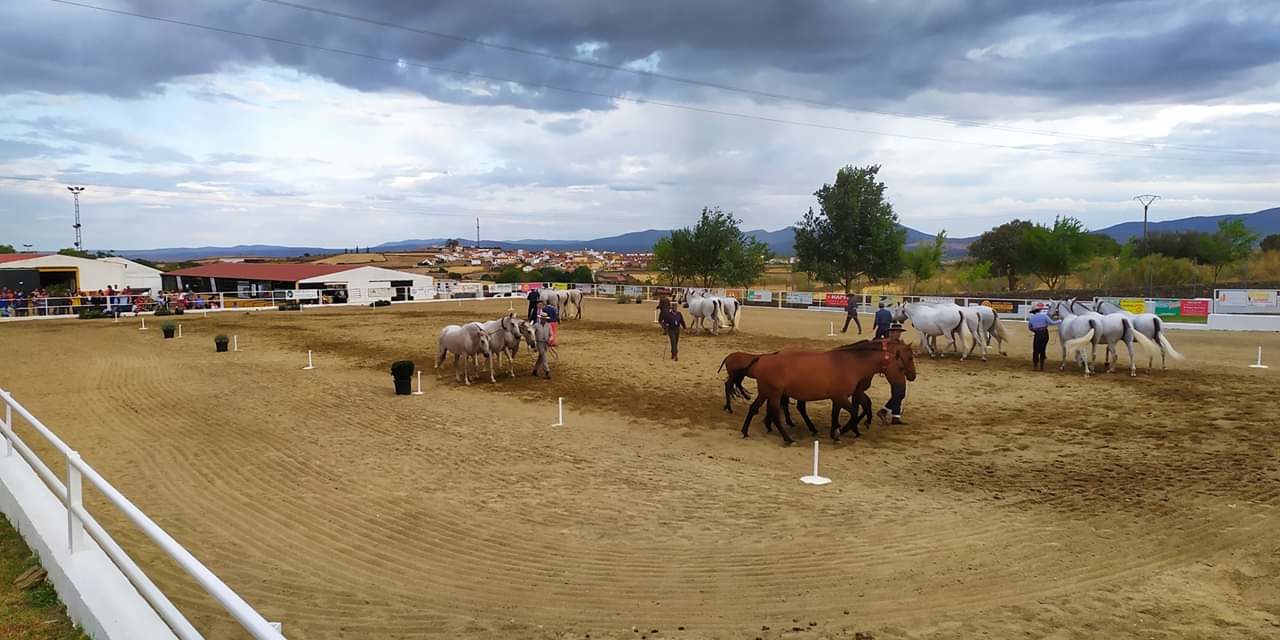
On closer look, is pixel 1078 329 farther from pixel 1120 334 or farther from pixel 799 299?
pixel 799 299

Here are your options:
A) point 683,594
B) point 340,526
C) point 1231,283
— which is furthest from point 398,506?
point 1231,283

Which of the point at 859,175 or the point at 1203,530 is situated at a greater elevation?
the point at 859,175

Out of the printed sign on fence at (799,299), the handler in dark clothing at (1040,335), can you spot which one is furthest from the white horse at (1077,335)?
the printed sign on fence at (799,299)

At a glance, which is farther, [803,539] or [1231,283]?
[1231,283]

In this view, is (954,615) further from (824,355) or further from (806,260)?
(806,260)

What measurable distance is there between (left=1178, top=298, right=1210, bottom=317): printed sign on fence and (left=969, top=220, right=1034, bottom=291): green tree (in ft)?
104

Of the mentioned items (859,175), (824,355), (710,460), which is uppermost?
(859,175)

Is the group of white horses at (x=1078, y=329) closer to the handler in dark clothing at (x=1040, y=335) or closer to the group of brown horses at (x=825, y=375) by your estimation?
the handler in dark clothing at (x=1040, y=335)

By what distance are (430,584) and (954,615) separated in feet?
14.0

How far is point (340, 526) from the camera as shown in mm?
7367

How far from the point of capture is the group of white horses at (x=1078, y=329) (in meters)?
16.2

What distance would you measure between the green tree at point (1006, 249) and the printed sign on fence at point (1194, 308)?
104 ft

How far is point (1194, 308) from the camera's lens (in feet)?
88.9

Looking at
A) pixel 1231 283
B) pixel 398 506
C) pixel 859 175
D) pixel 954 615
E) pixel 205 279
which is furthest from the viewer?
pixel 205 279
